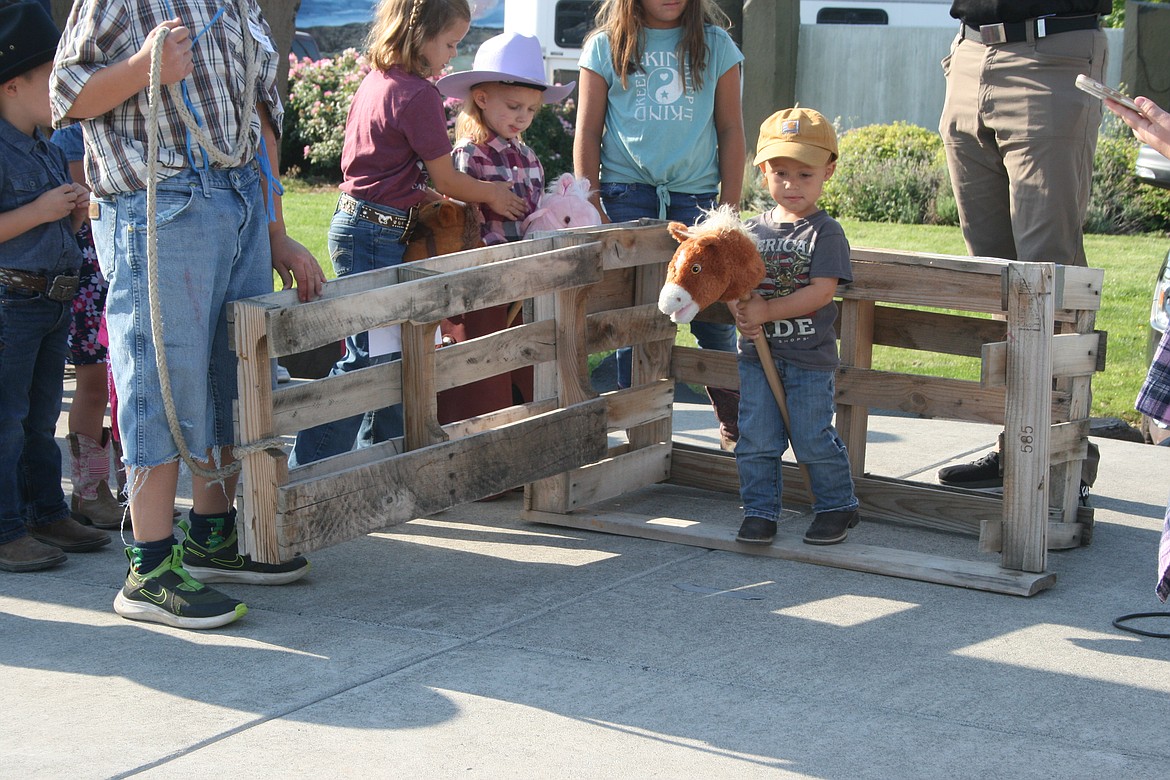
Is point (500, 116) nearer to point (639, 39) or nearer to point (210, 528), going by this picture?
point (639, 39)

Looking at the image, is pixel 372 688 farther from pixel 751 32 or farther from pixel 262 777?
pixel 751 32

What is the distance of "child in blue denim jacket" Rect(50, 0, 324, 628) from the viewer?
3.60 metres

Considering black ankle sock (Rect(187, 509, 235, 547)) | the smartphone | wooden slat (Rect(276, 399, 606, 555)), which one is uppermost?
the smartphone

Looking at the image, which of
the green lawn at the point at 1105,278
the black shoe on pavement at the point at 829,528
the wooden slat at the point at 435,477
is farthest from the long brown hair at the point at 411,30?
the green lawn at the point at 1105,278

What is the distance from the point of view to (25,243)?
4.37m

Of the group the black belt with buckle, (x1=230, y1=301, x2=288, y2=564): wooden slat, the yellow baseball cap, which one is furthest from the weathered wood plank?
the black belt with buckle

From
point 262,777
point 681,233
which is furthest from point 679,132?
point 262,777

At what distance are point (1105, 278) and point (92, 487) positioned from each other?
8.19 metres

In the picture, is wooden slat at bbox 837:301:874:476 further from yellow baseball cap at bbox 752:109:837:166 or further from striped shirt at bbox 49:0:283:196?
striped shirt at bbox 49:0:283:196

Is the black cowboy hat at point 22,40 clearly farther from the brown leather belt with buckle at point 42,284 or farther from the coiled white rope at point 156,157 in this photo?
the coiled white rope at point 156,157

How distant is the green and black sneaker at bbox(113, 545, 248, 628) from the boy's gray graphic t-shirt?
1.89m

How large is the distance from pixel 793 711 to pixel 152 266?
2008 millimetres

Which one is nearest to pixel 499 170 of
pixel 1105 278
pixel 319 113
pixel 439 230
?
pixel 439 230

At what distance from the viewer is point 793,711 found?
336 cm
